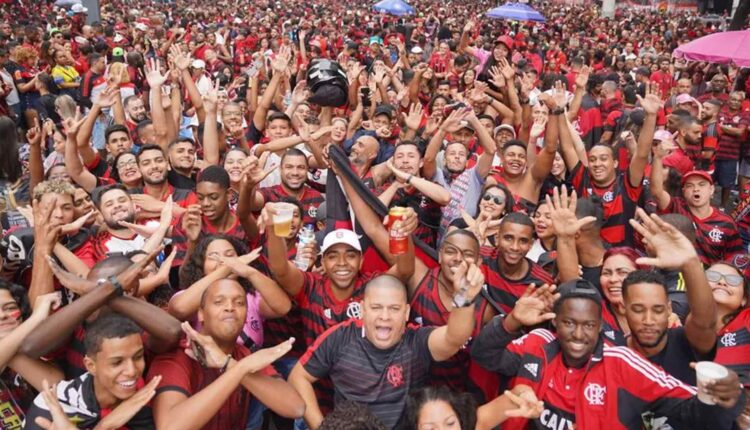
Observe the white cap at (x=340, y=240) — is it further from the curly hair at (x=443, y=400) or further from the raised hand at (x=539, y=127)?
the raised hand at (x=539, y=127)

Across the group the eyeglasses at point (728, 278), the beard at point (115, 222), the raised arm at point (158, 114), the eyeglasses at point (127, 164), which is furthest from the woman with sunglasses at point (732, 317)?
the raised arm at point (158, 114)

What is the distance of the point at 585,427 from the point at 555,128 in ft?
9.85

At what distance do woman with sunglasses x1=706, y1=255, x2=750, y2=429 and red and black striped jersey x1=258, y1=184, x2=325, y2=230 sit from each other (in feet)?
9.46

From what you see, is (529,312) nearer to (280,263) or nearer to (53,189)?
(280,263)

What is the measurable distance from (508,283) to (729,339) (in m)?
1.17

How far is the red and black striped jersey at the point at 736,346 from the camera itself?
336 cm

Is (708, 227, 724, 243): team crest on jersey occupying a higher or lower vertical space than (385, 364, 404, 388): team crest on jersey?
lower

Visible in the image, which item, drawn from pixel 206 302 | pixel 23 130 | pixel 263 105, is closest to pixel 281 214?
pixel 206 302

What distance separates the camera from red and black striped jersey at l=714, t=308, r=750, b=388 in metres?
3.36

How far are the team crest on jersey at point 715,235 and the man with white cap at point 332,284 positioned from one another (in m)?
2.57

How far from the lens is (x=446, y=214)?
5.27 meters

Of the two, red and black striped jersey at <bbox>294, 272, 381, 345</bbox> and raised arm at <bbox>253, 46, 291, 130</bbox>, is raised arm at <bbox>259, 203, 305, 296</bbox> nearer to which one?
red and black striped jersey at <bbox>294, 272, 381, 345</bbox>

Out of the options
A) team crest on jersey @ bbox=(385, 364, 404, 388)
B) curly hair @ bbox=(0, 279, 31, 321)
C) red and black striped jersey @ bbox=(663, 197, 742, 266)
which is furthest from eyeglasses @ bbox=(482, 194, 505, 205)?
curly hair @ bbox=(0, 279, 31, 321)

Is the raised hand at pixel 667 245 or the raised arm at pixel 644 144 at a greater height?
the raised hand at pixel 667 245
